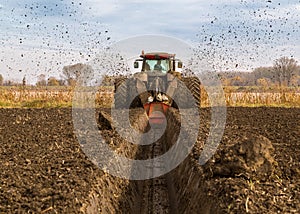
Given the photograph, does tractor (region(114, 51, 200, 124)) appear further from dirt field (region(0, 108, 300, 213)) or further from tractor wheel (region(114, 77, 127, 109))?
dirt field (region(0, 108, 300, 213))

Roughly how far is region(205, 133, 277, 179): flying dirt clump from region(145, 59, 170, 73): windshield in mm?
11150

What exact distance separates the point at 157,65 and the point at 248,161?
451 inches

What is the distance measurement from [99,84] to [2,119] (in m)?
8.87

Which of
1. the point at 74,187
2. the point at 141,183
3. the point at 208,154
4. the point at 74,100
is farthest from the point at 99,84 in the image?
the point at 74,187

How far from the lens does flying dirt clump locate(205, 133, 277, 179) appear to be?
5.41m

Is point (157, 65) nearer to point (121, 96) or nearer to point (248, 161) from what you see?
point (121, 96)

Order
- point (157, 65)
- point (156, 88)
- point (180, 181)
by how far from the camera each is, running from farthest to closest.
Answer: point (157, 65), point (156, 88), point (180, 181)

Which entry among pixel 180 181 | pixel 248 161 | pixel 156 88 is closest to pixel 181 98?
pixel 156 88

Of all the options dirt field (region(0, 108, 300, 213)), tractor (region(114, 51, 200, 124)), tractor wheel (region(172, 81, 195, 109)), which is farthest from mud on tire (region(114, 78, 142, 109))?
dirt field (region(0, 108, 300, 213))

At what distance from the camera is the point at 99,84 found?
22219 mm

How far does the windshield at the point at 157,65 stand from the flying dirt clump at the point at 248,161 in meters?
11.1

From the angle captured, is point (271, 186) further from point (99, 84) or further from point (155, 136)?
point (99, 84)

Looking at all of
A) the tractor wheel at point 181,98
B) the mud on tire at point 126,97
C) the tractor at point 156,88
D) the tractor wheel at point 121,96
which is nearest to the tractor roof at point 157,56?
the tractor at point 156,88

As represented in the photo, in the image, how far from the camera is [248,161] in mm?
5484
